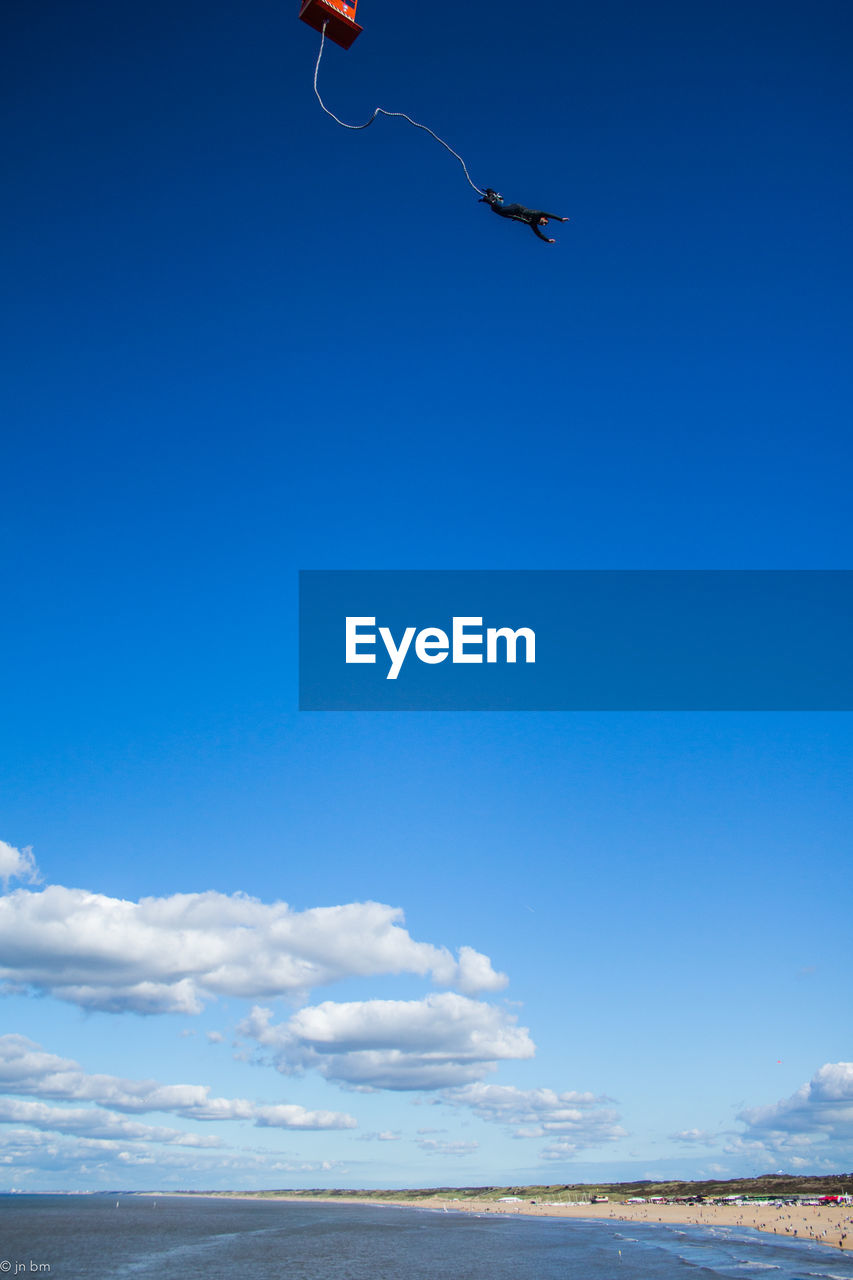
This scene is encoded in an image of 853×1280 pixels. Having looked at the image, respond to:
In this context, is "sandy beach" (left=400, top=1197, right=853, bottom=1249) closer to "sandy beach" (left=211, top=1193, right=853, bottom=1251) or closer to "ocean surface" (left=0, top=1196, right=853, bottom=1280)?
"sandy beach" (left=211, top=1193, right=853, bottom=1251)

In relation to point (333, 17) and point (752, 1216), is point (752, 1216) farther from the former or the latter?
point (333, 17)

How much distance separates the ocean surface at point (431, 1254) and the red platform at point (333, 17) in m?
90.0

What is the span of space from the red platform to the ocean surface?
8998 centimetres

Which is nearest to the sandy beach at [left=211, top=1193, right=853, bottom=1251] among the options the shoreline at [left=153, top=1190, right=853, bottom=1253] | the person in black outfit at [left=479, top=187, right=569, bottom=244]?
the shoreline at [left=153, top=1190, right=853, bottom=1253]

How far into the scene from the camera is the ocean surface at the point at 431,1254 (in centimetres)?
8106

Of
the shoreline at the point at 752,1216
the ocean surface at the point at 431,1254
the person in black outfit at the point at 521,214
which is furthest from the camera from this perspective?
the shoreline at the point at 752,1216

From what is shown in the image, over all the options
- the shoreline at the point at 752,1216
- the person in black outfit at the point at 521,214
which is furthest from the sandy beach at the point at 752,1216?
the person in black outfit at the point at 521,214

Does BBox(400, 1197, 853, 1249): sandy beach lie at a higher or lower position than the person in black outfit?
lower

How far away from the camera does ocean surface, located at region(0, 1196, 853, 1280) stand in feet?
266

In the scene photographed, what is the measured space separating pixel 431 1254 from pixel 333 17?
129 meters

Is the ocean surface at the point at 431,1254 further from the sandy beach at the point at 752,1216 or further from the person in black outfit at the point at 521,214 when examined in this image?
the person in black outfit at the point at 521,214

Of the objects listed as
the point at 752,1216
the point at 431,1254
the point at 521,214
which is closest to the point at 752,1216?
the point at 752,1216

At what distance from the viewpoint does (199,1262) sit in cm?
10138

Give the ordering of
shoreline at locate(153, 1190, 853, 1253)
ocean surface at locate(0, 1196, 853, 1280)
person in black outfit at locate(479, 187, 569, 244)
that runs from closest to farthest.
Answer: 1. person in black outfit at locate(479, 187, 569, 244)
2. ocean surface at locate(0, 1196, 853, 1280)
3. shoreline at locate(153, 1190, 853, 1253)
